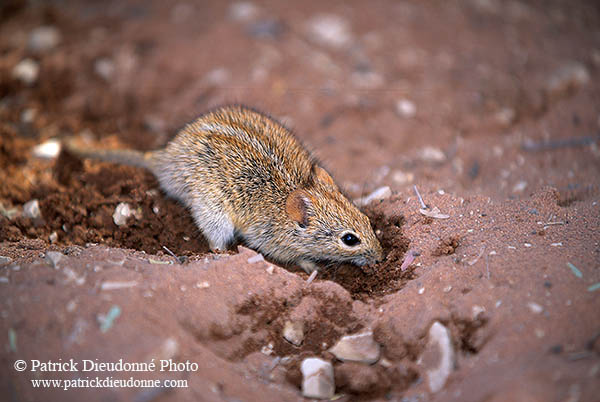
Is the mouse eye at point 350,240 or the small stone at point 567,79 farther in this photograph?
the small stone at point 567,79

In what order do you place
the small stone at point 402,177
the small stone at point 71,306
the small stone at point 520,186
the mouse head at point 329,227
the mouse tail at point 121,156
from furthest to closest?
the small stone at point 402,177, the mouse tail at point 121,156, the small stone at point 520,186, the mouse head at point 329,227, the small stone at point 71,306

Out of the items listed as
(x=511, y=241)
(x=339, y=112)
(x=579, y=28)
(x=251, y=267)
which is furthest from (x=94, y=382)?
(x=579, y=28)

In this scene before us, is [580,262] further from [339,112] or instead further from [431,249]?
[339,112]

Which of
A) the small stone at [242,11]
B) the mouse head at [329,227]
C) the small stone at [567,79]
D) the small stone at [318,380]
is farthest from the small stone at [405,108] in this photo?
the small stone at [318,380]

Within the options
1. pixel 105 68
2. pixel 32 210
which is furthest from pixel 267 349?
pixel 105 68

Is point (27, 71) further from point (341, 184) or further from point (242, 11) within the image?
point (341, 184)

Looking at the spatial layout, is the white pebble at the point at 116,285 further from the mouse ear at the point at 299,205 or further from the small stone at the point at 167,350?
the mouse ear at the point at 299,205
